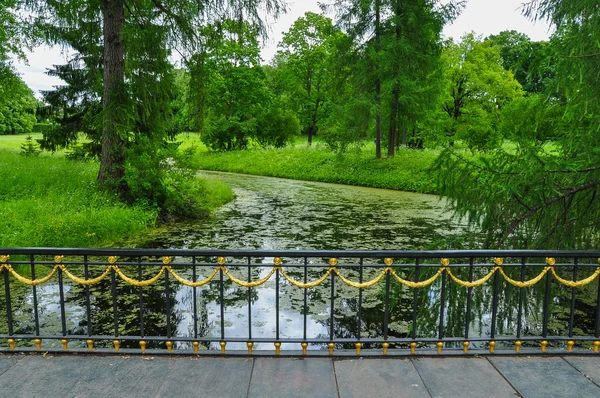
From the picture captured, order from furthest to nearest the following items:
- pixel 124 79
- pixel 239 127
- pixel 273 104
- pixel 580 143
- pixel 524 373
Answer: pixel 273 104 → pixel 239 127 → pixel 124 79 → pixel 580 143 → pixel 524 373

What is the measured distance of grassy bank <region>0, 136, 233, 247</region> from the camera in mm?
9969

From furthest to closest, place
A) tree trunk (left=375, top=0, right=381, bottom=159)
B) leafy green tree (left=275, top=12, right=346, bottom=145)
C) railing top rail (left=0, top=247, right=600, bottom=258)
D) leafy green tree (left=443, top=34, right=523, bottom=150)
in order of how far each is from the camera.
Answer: leafy green tree (left=275, top=12, right=346, bottom=145), leafy green tree (left=443, top=34, right=523, bottom=150), tree trunk (left=375, top=0, right=381, bottom=159), railing top rail (left=0, top=247, right=600, bottom=258)

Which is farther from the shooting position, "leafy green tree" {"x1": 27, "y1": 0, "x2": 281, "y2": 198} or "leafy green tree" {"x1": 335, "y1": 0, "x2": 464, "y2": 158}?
"leafy green tree" {"x1": 335, "y1": 0, "x2": 464, "y2": 158}

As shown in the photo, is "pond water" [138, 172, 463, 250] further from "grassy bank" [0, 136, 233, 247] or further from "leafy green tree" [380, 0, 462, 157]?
"leafy green tree" [380, 0, 462, 157]

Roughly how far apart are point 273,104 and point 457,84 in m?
16.7

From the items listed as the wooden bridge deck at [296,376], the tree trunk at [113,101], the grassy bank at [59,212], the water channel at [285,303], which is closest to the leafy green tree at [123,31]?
the tree trunk at [113,101]

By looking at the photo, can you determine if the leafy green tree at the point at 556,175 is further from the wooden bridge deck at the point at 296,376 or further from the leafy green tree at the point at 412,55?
the leafy green tree at the point at 412,55

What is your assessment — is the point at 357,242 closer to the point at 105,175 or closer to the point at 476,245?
the point at 476,245

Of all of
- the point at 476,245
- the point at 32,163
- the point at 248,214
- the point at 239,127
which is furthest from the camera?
the point at 239,127

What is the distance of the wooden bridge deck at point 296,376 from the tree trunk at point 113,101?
9586mm

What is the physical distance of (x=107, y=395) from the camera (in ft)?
10.9

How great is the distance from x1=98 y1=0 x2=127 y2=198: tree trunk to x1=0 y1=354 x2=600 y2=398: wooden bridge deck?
9.59m

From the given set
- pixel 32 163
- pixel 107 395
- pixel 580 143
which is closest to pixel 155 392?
pixel 107 395

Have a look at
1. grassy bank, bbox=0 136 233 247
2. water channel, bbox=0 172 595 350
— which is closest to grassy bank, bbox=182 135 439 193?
grassy bank, bbox=0 136 233 247
